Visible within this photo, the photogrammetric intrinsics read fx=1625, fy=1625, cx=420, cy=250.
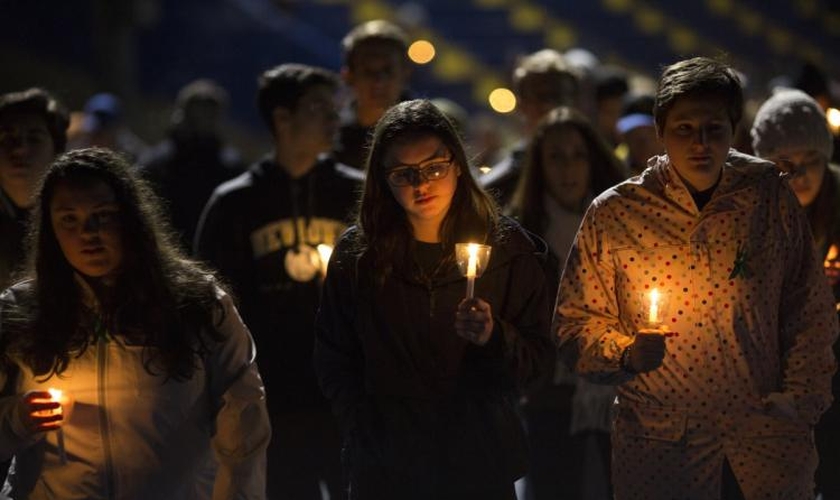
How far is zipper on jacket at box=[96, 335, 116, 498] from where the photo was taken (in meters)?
4.96

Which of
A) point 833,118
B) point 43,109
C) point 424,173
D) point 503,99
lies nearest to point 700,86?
point 424,173

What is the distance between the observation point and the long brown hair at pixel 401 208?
5379 millimetres

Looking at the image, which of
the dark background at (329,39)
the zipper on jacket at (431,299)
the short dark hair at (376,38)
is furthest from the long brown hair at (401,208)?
the dark background at (329,39)

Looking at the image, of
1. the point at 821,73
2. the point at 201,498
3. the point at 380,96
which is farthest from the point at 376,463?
the point at 821,73

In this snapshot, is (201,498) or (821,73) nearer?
(201,498)

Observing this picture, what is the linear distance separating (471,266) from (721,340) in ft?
2.83

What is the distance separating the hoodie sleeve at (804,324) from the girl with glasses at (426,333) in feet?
2.61

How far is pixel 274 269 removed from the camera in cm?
725

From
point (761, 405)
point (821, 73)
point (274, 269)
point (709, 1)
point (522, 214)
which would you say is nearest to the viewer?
point (761, 405)

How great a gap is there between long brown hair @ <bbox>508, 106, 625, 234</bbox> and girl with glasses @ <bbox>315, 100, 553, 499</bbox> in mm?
2452

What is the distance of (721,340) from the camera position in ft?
16.7

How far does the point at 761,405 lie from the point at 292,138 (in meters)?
3.07

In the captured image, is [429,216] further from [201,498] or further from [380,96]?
[380,96]

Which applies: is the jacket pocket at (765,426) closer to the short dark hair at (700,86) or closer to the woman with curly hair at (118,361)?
the short dark hair at (700,86)
